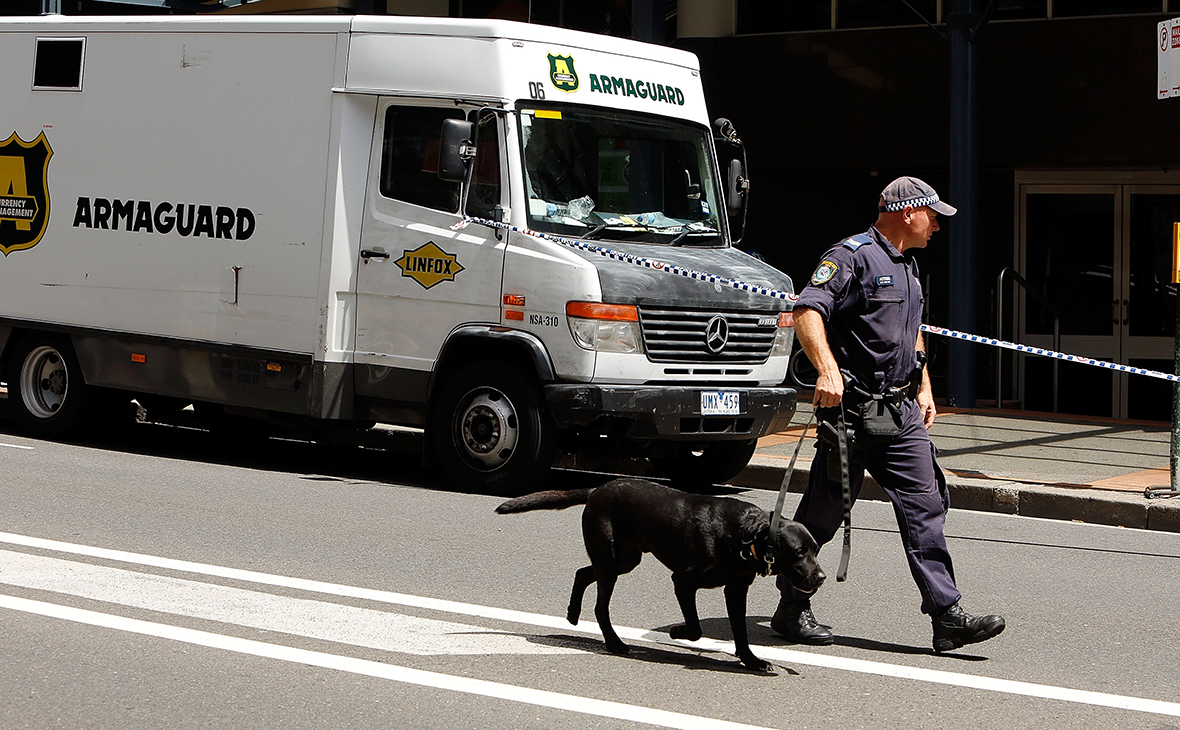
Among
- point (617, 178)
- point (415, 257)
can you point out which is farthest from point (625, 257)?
point (415, 257)

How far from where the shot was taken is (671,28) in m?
17.9

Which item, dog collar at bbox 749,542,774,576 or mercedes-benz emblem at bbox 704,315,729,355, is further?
mercedes-benz emblem at bbox 704,315,729,355

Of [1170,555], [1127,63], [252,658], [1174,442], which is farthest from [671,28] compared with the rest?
[252,658]

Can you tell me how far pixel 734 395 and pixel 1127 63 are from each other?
26.6 feet

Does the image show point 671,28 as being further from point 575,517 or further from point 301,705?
point 301,705

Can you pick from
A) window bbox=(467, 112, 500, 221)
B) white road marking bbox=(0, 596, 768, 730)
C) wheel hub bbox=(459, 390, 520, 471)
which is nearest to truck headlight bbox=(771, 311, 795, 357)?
wheel hub bbox=(459, 390, 520, 471)

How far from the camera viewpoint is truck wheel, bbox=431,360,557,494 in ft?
31.0

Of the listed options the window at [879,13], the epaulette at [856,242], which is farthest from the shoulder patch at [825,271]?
the window at [879,13]

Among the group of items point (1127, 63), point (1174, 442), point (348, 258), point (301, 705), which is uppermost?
point (1127, 63)

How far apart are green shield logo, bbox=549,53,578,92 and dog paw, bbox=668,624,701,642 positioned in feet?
16.1

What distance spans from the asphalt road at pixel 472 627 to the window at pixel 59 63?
3640 mm

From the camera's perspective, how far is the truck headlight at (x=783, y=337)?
9898mm

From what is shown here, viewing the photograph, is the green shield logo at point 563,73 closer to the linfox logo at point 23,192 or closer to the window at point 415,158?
the window at point 415,158

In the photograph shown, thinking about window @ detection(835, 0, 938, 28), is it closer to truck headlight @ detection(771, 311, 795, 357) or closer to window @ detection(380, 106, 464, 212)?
truck headlight @ detection(771, 311, 795, 357)
